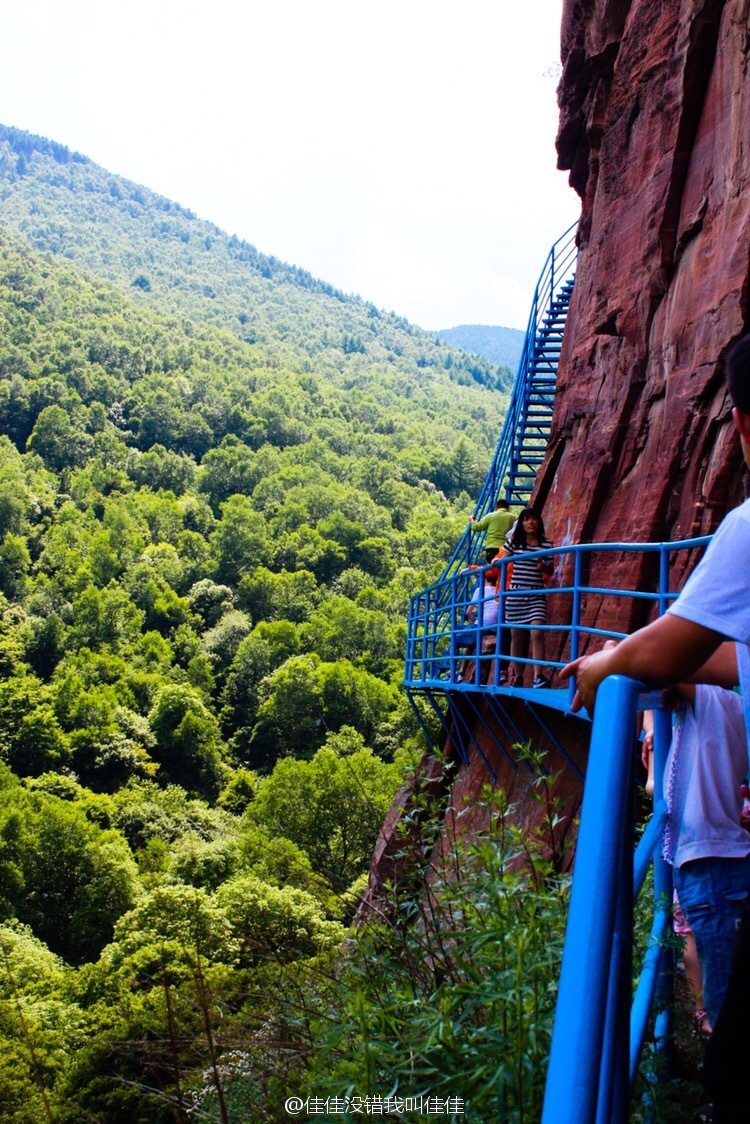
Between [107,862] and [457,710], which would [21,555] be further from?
[457,710]

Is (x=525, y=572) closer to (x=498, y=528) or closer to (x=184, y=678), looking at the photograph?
(x=498, y=528)

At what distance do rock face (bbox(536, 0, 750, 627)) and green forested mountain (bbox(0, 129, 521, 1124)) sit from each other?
3.75 metres

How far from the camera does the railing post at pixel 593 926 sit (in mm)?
1124

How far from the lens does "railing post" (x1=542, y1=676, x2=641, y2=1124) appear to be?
1124 mm

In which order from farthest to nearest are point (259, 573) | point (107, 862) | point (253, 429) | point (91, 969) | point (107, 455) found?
1. point (253, 429)
2. point (107, 455)
3. point (259, 573)
4. point (107, 862)
5. point (91, 969)

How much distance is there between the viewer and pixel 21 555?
8444 cm

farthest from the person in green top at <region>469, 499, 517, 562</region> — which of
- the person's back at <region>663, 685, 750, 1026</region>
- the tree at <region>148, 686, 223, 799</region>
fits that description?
the tree at <region>148, 686, 223, 799</region>

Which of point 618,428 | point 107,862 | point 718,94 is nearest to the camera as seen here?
point 718,94

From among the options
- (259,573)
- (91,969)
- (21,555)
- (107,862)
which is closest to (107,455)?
(21,555)

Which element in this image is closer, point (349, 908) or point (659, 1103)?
point (659, 1103)

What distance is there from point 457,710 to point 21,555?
81326 mm

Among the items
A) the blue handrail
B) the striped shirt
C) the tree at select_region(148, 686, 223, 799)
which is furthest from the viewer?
the tree at select_region(148, 686, 223, 799)

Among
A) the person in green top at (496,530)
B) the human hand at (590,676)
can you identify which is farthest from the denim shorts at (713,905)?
the person in green top at (496,530)

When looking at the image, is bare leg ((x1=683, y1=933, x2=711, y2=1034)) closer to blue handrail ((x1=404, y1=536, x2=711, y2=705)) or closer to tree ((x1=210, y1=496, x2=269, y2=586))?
blue handrail ((x1=404, y1=536, x2=711, y2=705))
